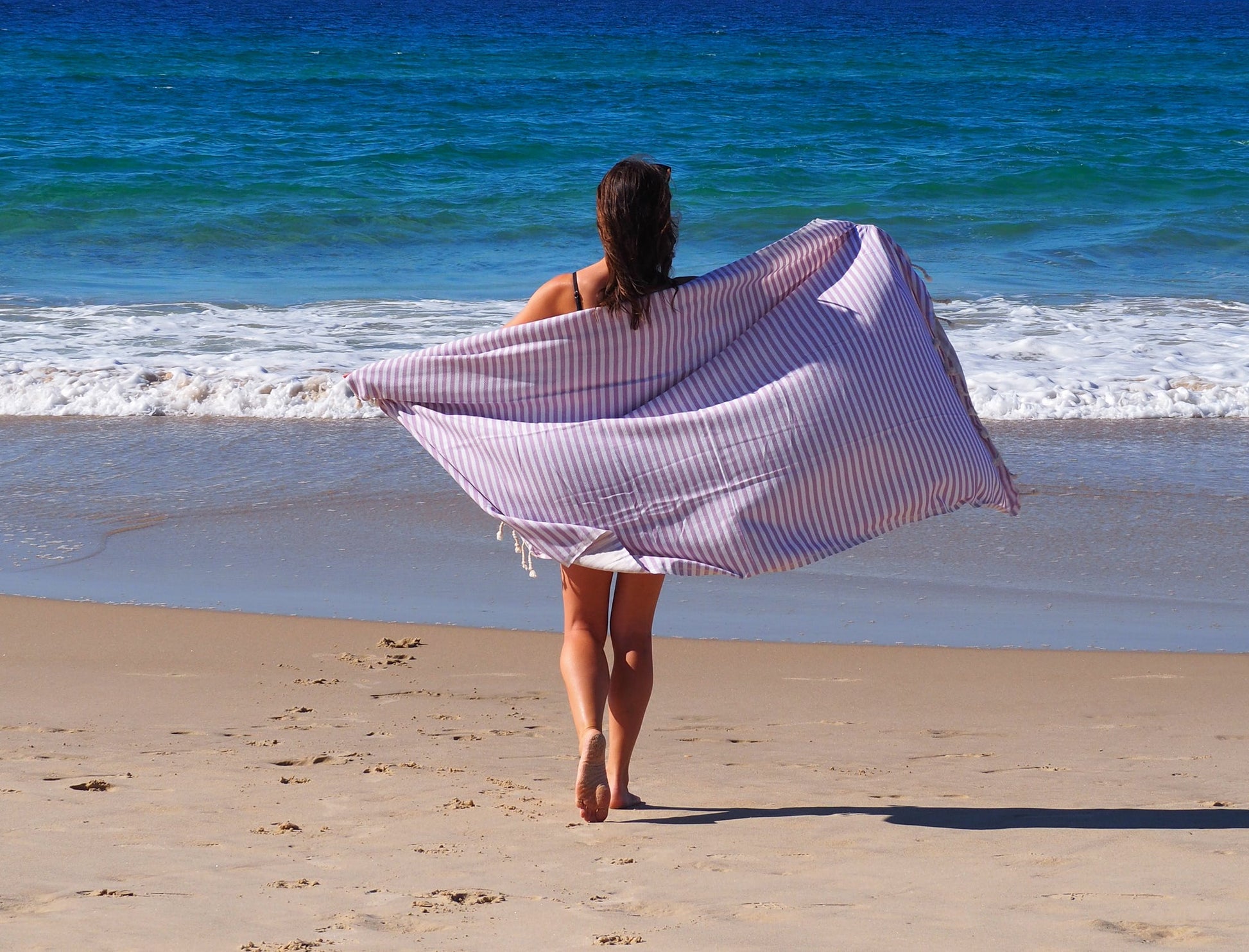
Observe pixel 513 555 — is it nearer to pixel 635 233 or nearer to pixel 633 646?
pixel 633 646

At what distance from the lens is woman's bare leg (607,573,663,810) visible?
3174 millimetres

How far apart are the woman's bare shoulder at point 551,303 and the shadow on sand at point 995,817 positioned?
1169mm

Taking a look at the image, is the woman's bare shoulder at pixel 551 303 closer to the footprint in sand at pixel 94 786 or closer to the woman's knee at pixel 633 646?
the woman's knee at pixel 633 646

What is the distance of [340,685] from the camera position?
402 cm

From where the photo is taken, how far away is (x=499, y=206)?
1619cm

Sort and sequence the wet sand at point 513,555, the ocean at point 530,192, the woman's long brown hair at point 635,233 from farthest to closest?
1. the ocean at point 530,192
2. the wet sand at point 513,555
3. the woman's long brown hair at point 635,233

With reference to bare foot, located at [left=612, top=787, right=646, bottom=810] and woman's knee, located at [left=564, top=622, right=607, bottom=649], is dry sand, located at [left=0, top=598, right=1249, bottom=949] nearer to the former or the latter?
bare foot, located at [left=612, top=787, right=646, bottom=810]

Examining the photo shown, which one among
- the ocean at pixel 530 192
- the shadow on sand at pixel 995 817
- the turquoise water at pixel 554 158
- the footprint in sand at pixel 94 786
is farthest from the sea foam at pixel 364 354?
the footprint in sand at pixel 94 786

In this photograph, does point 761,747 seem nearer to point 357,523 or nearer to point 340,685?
point 340,685

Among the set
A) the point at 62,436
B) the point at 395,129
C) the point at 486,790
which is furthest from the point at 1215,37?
the point at 486,790

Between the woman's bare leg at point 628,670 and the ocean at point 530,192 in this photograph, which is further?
the ocean at point 530,192

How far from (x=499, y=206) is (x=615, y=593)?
1348 centimetres

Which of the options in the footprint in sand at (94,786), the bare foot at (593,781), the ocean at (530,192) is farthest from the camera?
the ocean at (530,192)

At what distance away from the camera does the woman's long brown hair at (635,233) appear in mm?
2838
